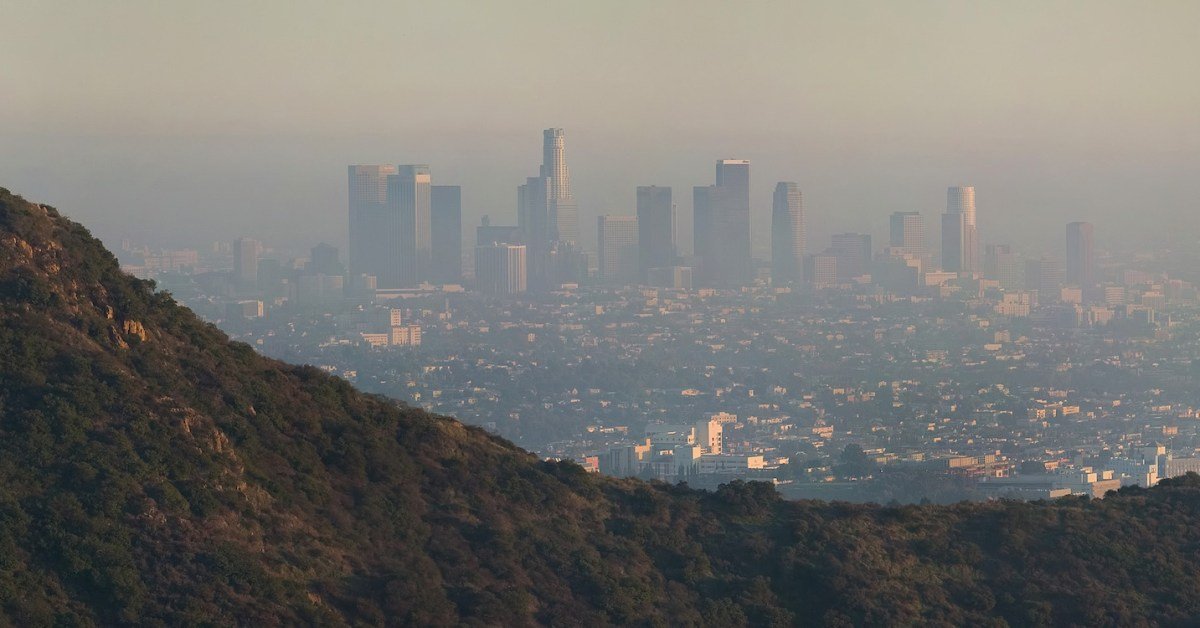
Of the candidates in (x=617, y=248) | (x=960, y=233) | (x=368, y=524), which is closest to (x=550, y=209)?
(x=617, y=248)

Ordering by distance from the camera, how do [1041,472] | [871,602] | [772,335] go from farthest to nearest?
1. [772,335]
2. [1041,472]
3. [871,602]

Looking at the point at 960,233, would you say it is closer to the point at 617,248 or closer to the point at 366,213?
the point at 617,248

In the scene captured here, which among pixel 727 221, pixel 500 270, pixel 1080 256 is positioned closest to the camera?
pixel 1080 256

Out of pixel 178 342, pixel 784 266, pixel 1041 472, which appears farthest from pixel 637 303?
pixel 178 342

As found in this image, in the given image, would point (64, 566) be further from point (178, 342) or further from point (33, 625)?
point (178, 342)

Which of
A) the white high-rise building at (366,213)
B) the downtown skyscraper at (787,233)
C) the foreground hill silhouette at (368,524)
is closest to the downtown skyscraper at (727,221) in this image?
the downtown skyscraper at (787,233)

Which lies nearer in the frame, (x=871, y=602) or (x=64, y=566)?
(x=64, y=566)

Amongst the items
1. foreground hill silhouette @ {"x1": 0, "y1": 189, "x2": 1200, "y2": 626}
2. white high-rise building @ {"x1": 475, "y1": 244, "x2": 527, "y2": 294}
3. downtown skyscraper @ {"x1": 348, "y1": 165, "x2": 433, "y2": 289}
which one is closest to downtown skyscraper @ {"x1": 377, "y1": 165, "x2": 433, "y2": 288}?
downtown skyscraper @ {"x1": 348, "y1": 165, "x2": 433, "y2": 289}
